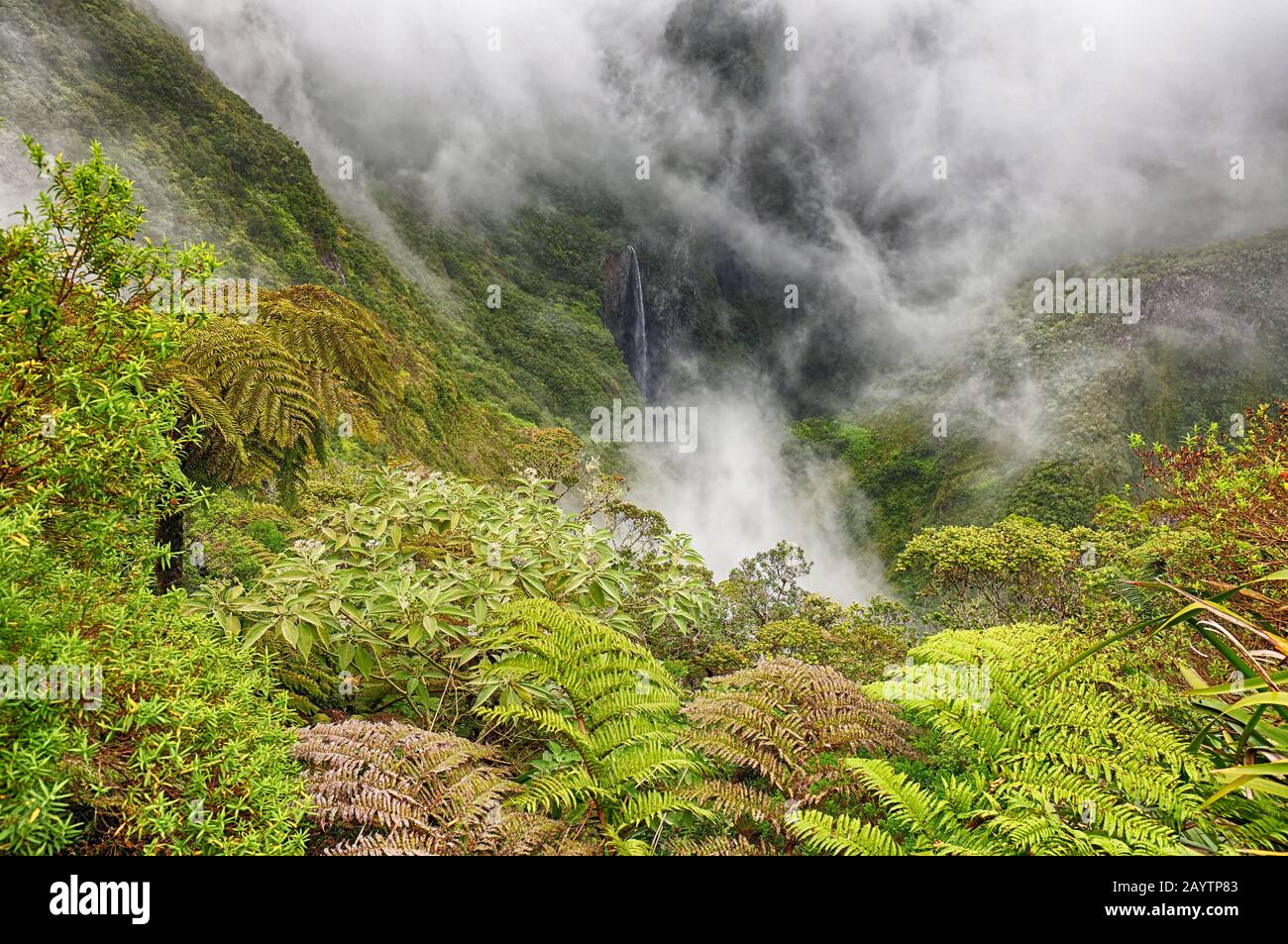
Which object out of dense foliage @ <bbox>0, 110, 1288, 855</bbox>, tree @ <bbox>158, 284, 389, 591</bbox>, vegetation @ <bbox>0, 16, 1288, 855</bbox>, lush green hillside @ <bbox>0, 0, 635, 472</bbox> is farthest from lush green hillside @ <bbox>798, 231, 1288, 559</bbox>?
tree @ <bbox>158, 284, 389, 591</bbox>

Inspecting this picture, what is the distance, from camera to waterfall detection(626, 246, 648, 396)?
4944 centimetres

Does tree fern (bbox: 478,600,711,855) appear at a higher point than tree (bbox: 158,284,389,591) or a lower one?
lower

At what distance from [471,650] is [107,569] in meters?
1.21

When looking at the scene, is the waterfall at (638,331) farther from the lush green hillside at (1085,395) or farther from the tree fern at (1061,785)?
the tree fern at (1061,785)

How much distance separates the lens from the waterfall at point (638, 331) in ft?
162

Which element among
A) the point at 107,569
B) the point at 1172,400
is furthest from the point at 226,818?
the point at 1172,400

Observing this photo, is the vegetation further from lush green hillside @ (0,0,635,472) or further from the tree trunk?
lush green hillside @ (0,0,635,472)

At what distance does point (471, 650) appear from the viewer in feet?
7.91

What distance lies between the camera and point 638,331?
164 ft

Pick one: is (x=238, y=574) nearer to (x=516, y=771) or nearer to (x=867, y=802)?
(x=516, y=771)

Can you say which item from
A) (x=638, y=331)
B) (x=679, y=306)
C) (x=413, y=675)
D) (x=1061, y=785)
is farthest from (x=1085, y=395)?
(x=413, y=675)

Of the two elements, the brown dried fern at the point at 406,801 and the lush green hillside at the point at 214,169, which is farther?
the lush green hillside at the point at 214,169

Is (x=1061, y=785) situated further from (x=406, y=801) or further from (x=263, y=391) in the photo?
(x=263, y=391)

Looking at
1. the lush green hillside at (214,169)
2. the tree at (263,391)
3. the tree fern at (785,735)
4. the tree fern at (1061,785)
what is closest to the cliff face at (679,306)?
the lush green hillside at (214,169)
